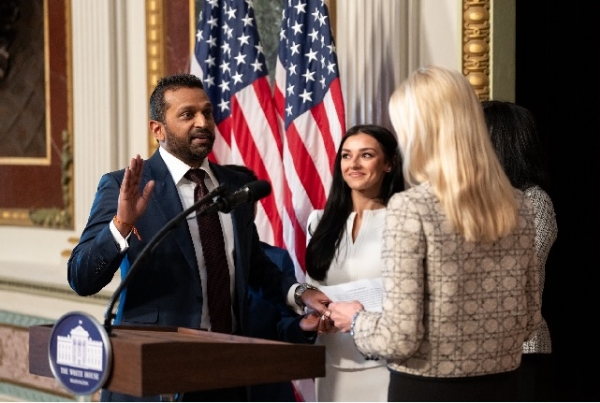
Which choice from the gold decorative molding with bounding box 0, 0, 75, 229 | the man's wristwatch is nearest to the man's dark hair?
the man's wristwatch

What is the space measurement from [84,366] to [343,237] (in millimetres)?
1675

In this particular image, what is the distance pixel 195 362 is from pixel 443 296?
0.63 meters

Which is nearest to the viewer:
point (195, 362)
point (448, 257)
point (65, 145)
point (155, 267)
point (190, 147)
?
point (195, 362)

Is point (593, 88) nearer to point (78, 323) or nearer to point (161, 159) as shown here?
point (161, 159)

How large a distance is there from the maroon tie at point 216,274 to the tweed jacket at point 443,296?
77cm

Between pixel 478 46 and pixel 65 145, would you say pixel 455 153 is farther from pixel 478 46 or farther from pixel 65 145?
pixel 65 145

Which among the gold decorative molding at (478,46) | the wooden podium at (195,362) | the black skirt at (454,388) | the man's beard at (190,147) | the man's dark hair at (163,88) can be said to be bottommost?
the black skirt at (454,388)

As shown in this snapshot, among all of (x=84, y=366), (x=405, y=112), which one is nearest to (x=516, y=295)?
(x=405, y=112)

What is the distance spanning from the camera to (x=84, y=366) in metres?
2.37

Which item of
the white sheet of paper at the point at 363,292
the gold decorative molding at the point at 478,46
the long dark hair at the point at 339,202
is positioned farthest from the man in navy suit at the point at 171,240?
the gold decorative molding at the point at 478,46

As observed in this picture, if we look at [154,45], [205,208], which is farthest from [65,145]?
[205,208]

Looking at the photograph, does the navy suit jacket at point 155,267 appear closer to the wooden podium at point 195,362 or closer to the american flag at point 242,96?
the wooden podium at point 195,362

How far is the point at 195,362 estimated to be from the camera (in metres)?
2.35

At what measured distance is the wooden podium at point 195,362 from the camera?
228cm
